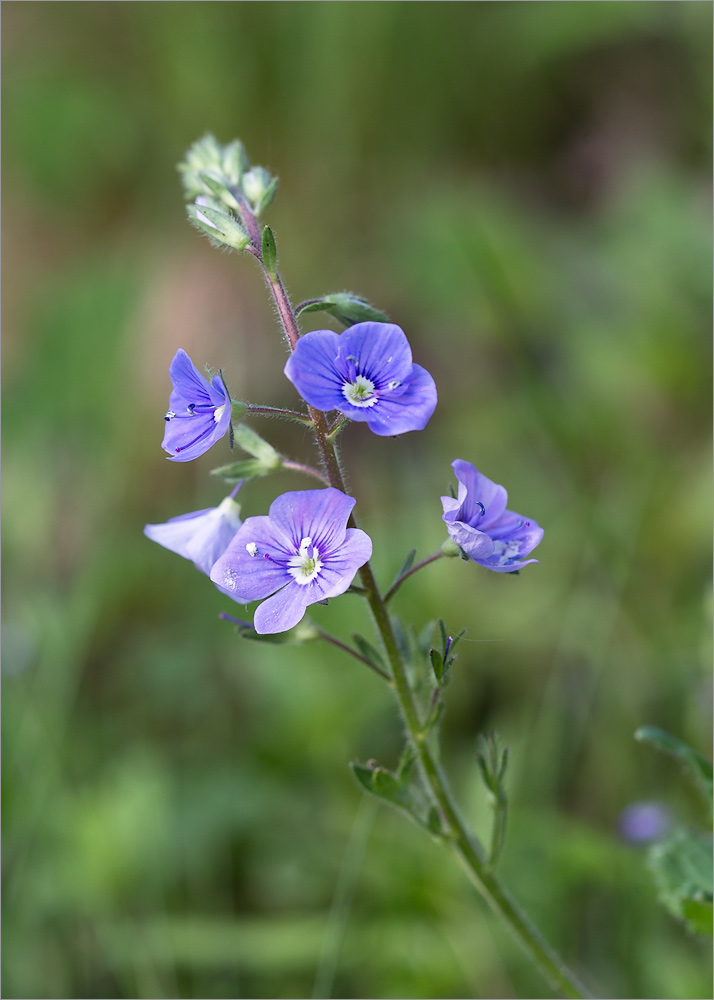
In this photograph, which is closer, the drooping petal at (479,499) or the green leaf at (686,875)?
the drooping petal at (479,499)

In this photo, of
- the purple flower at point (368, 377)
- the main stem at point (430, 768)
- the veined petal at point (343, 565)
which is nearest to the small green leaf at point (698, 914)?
the main stem at point (430, 768)

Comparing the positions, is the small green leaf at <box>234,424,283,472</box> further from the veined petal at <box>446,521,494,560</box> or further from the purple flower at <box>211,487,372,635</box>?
the veined petal at <box>446,521,494,560</box>

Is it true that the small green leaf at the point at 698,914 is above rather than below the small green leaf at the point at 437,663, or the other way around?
below

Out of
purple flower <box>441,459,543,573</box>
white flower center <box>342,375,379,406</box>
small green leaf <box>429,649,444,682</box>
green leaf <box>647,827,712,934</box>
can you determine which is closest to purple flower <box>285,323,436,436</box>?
white flower center <box>342,375,379,406</box>

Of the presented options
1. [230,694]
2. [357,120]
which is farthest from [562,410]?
[357,120]

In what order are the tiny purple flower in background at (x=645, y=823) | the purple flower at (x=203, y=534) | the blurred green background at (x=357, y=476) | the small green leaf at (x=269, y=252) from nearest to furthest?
the small green leaf at (x=269, y=252) → the purple flower at (x=203, y=534) → the tiny purple flower in background at (x=645, y=823) → the blurred green background at (x=357, y=476)

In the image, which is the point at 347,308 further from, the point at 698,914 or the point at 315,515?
the point at 698,914

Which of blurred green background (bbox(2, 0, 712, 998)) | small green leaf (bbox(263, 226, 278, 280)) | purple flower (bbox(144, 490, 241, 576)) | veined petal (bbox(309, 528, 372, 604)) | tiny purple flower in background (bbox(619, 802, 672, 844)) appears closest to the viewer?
veined petal (bbox(309, 528, 372, 604))

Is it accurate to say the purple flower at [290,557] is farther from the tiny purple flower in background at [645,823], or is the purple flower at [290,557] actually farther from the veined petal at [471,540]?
the tiny purple flower in background at [645,823]
